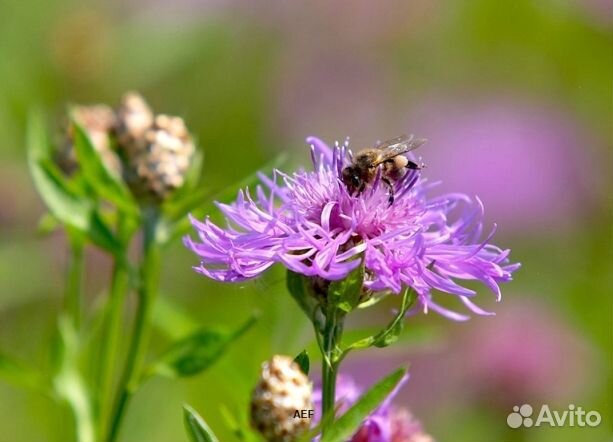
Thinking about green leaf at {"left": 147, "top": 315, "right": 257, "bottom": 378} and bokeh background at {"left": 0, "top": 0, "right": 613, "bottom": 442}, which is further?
bokeh background at {"left": 0, "top": 0, "right": 613, "bottom": 442}

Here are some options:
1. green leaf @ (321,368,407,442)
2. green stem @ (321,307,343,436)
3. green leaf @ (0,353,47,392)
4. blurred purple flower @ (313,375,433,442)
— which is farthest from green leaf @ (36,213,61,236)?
green leaf @ (321,368,407,442)

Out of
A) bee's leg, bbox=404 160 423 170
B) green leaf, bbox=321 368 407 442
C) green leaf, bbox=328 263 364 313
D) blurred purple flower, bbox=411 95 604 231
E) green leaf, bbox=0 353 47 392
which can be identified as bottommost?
green leaf, bbox=321 368 407 442

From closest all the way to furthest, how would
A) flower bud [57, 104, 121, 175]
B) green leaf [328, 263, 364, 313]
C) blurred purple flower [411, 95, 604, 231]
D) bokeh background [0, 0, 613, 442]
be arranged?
green leaf [328, 263, 364, 313]
flower bud [57, 104, 121, 175]
bokeh background [0, 0, 613, 442]
blurred purple flower [411, 95, 604, 231]

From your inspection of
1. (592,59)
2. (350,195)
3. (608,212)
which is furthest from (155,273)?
(592,59)

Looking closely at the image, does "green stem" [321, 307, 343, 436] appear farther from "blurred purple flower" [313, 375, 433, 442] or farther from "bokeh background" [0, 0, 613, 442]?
"bokeh background" [0, 0, 613, 442]

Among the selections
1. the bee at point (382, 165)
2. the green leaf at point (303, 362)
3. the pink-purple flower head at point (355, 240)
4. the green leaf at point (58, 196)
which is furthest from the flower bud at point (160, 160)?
the green leaf at point (303, 362)

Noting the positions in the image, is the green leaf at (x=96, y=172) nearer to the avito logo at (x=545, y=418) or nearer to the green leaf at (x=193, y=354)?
the green leaf at (x=193, y=354)

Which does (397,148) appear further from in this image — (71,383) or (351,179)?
(71,383)
